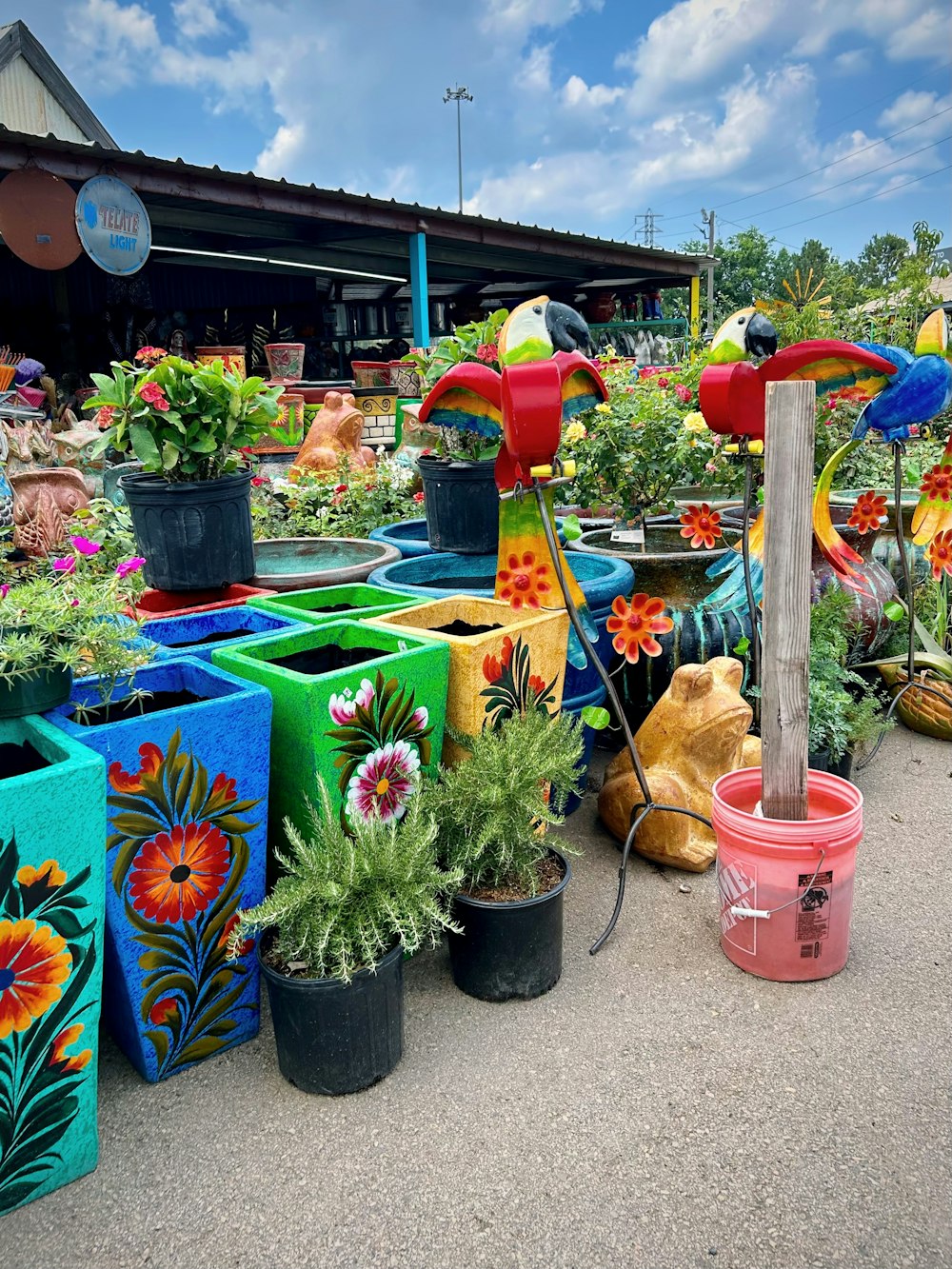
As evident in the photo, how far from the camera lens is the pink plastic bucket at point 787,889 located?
86.7 inches

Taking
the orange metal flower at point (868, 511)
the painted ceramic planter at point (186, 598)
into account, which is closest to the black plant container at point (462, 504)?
the painted ceramic planter at point (186, 598)

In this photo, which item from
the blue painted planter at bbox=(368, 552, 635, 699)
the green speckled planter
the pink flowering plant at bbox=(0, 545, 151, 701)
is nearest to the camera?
the pink flowering plant at bbox=(0, 545, 151, 701)

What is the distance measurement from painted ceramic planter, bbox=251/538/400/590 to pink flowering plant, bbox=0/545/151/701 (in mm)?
1188

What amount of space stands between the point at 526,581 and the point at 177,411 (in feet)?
4.03

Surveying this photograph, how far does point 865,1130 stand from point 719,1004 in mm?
448

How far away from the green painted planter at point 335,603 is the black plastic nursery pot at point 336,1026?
3.40 feet

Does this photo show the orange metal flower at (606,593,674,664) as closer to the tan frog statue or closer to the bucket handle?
the tan frog statue

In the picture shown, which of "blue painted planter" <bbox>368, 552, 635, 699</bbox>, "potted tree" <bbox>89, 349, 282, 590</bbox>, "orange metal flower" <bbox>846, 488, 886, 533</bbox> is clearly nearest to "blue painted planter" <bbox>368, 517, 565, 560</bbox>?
"blue painted planter" <bbox>368, 552, 635, 699</bbox>

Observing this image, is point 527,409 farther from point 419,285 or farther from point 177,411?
point 419,285

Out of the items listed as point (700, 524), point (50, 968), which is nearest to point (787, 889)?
point (700, 524)

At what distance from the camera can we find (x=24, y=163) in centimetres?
698

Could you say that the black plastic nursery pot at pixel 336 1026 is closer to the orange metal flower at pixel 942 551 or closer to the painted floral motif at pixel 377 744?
A: the painted floral motif at pixel 377 744

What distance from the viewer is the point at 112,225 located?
24.0 ft

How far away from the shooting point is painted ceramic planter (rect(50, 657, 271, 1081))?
1827 mm
